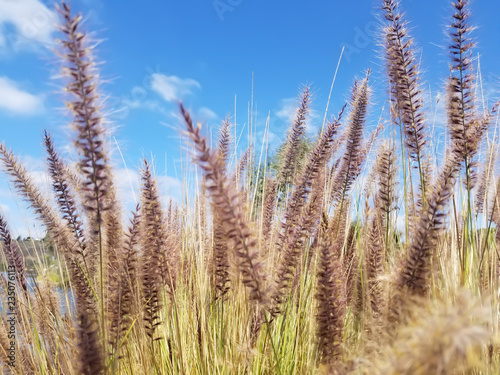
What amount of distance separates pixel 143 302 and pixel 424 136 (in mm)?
1408

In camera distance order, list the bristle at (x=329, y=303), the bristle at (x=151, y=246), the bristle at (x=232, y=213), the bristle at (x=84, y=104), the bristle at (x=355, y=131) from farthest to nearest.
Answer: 1. the bristle at (x=355, y=131)
2. the bristle at (x=151, y=246)
3. the bristle at (x=329, y=303)
4. the bristle at (x=84, y=104)
5. the bristle at (x=232, y=213)

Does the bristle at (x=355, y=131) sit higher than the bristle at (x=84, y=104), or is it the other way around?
the bristle at (x=355, y=131)

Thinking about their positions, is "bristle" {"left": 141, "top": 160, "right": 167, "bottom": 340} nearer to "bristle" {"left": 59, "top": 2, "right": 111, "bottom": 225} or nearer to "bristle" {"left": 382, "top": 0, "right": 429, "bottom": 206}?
"bristle" {"left": 59, "top": 2, "right": 111, "bottom": 225}

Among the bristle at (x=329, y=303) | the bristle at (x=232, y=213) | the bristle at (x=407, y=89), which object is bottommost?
the bristle at (x=329, y=303)

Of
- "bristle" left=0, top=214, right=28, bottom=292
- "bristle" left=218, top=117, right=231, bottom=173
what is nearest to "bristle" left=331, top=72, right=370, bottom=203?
"bristle" left=218, top=117, right=231, bottom=173

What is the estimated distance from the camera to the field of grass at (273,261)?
1003mm

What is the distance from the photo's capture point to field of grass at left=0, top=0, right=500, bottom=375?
3.29 feet

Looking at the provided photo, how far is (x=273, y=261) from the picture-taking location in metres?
2.09

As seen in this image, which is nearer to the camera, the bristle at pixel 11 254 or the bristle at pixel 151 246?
the bristle at pixel 151 246

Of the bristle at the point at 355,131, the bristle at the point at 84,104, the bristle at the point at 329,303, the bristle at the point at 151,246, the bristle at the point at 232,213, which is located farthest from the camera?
the bristle at the point at 355,131

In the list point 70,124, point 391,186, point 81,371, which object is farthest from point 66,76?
point 391,186

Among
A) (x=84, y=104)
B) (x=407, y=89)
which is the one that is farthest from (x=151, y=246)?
(x=407, y=89)

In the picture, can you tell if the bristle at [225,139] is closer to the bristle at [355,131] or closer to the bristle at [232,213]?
the bristle at [355,131]

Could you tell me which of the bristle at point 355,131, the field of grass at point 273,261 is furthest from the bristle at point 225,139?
the bristle at point 355,131
